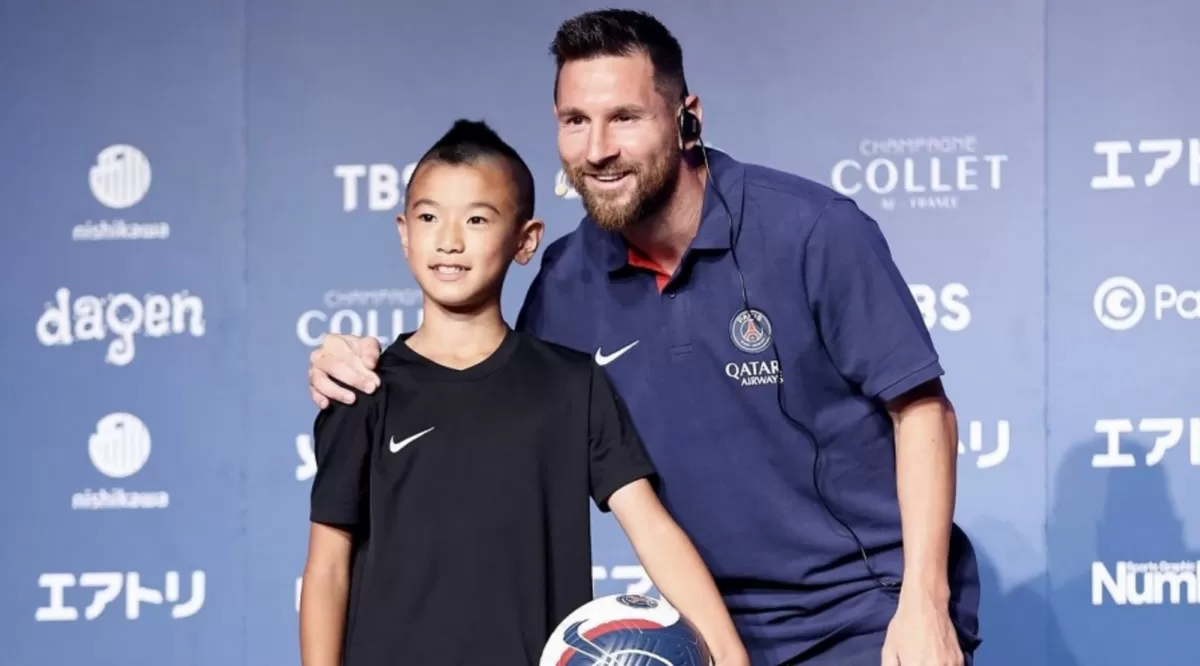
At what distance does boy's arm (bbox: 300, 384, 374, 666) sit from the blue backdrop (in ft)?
5.93

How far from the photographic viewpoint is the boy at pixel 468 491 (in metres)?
1.93

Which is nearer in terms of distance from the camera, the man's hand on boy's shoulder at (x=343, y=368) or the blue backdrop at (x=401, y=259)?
the man's hand on boy's shoulder at (x=343, y=368)

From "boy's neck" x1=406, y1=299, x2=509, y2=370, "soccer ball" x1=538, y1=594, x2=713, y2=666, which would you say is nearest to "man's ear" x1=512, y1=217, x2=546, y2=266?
"boy's neck" x1=406, y1=299, x2=509, y2=370

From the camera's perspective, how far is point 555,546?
199 cm

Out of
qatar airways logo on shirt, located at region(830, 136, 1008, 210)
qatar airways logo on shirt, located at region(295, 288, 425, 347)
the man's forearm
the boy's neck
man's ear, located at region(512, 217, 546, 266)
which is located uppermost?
qatar airways logo on shirt, located at region(830, 136, 1008, 210)

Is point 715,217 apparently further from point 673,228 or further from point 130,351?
point 130,351

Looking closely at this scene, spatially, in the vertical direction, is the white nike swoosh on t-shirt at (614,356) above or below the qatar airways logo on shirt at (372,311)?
below

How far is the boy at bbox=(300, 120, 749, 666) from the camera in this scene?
193 cm

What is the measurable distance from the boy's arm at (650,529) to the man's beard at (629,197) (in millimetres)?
318

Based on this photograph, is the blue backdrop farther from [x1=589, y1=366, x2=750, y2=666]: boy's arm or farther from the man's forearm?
[x1=589, y1=366, x2=750, y2=666]: boy's arm

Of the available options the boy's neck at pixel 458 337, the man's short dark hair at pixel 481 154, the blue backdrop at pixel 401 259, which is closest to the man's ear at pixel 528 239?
the man's short dark hair at pixel 481 154

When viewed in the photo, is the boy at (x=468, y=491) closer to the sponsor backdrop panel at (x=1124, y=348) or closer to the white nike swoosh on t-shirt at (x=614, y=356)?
the white nike swoosh on t-shirt at (x=614, y=356)

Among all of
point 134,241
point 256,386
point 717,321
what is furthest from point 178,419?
point 717,321

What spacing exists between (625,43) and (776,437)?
0.69 meters
